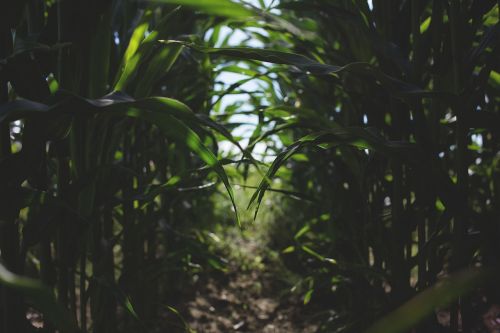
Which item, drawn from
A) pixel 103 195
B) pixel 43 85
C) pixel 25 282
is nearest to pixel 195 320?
pixel 103 195

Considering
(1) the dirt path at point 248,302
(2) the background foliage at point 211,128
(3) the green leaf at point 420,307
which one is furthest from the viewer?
(1) the dirt path at point 248,302

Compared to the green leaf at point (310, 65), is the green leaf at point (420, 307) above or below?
below

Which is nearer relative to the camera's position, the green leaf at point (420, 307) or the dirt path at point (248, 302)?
the green leaf at point (420, 307)

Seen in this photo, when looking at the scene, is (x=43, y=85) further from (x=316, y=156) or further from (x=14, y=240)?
(x=316, y=156)

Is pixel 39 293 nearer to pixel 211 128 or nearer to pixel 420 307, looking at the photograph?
pixel 420 307

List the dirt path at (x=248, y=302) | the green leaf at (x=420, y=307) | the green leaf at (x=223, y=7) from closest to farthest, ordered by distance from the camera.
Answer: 1. the green leaf at (x=420, y=307)
2. the green leaf at (x=223, y=7)
3. the dirt path at (x=248, y=302)

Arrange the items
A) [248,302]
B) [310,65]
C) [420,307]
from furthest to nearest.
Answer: [248,302]
[310,65]
[420,307]

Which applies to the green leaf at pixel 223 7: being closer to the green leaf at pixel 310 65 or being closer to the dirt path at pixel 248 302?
the green leaf at pixel 310 65

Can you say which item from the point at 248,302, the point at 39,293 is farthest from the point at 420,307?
the point at 248,302

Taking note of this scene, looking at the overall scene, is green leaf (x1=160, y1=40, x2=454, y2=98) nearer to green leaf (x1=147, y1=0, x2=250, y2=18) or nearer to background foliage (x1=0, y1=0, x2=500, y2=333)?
background foliage (x1=0, y1=0, x2=500, y2=333)

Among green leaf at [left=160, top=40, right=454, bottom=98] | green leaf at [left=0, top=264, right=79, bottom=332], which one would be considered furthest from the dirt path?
green leaf at [left=0, top=264, right=79, bottom=332]

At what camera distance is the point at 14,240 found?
58cm

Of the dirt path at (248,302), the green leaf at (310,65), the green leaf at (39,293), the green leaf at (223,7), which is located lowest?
the dirt path at (248,302)

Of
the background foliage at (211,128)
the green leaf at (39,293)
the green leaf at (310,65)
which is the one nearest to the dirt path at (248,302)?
the background foliage at (211,128)
